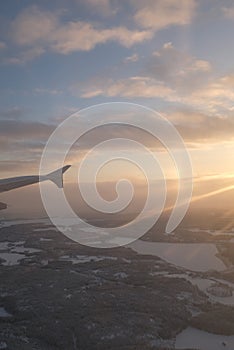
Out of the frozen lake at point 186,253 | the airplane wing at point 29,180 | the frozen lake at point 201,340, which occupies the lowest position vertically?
the frozen lake at point 201,340

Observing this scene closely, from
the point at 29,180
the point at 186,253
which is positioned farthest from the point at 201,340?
the point at 186,253

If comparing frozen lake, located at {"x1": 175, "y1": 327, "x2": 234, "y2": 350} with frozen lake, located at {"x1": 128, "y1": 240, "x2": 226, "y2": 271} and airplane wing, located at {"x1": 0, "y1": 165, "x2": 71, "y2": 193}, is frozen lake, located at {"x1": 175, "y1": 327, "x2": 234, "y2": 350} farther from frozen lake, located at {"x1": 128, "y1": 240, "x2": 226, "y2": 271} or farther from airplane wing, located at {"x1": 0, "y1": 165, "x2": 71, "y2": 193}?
frozen lake, located at {"x1": 128, "y1": 240, "x2": 226, "y2": 271}

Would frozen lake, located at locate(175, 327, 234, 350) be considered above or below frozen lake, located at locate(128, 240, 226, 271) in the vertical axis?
below

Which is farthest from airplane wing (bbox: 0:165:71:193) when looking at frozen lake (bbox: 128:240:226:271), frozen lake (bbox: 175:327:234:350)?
frozen lake (bbox: 128:240:226:271)

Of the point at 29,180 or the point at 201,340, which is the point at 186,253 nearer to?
the point at 201,340

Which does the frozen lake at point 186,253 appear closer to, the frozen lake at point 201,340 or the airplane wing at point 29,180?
the frozen lake at point 201,340

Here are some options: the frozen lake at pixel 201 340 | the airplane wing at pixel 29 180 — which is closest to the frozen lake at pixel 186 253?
the frozen lake at pixel 201 340

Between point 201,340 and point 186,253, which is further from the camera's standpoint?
point 186,253

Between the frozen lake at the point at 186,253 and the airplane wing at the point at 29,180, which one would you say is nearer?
the airplane wing at the point at 29,180
